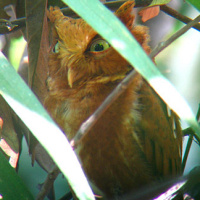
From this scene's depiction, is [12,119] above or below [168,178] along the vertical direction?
above

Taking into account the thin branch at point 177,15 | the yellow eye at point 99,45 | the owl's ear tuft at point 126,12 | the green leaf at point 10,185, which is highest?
the owl's ear tuft at point 126,12

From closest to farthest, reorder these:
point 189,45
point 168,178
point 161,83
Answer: point 161,83
point 168,178
point 189,45

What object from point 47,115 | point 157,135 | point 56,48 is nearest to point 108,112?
point 157,135

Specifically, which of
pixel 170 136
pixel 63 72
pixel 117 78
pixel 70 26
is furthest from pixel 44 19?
pixel 170 136

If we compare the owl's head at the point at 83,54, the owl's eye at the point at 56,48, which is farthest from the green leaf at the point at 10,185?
the owl's eye at the point at 56,48

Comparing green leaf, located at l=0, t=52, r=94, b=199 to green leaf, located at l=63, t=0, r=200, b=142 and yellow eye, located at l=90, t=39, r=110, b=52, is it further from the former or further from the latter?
yellow eye, located at l=90, t=39, r=110, b=52

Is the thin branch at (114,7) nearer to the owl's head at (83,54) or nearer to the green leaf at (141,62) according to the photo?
the owl's head at (83,54)

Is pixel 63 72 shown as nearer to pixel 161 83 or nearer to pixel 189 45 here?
pixel 161 83
